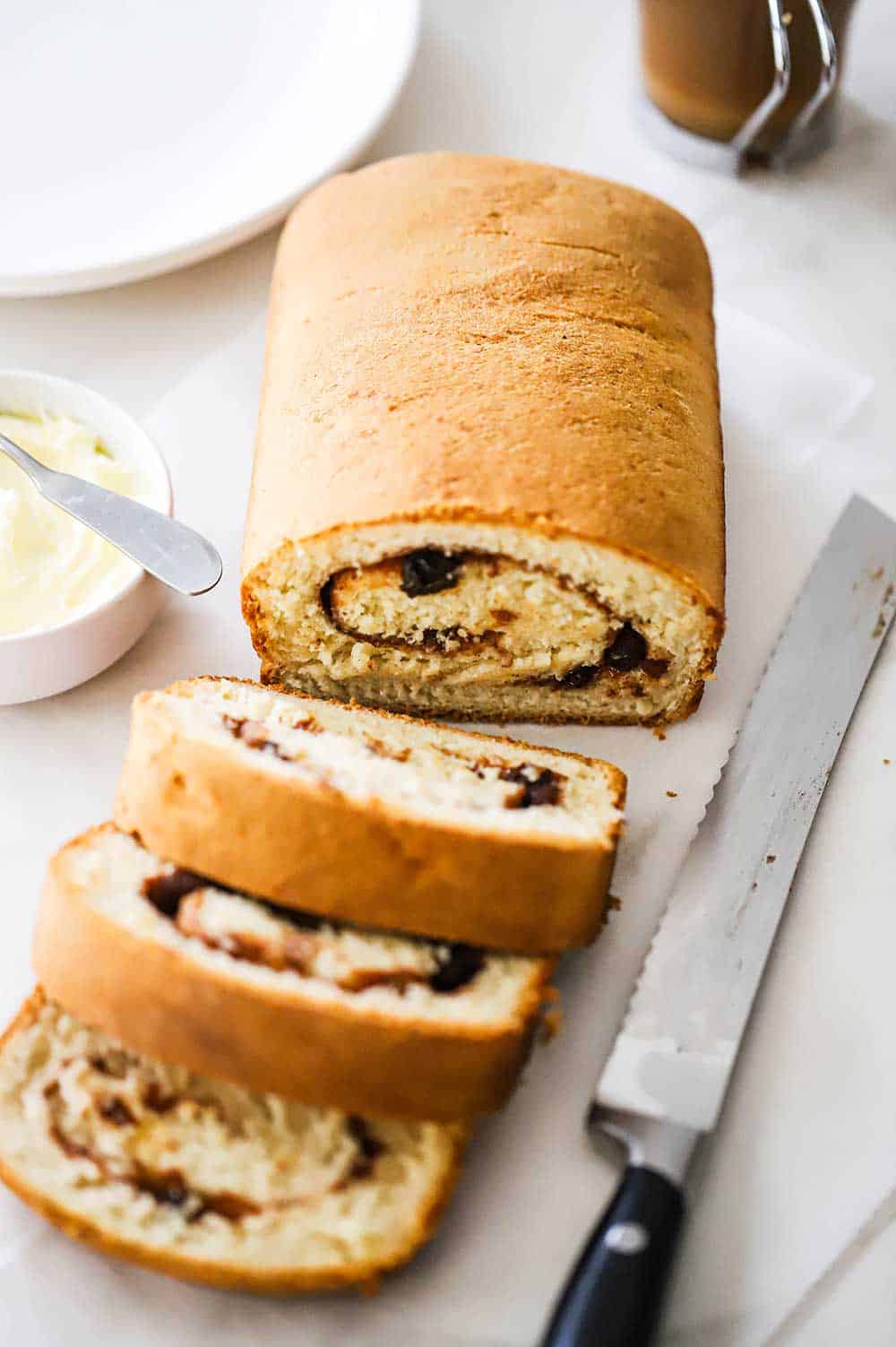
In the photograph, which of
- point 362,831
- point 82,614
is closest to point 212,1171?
point 362,831

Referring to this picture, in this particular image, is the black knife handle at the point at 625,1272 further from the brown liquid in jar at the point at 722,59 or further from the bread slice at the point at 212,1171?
the brown liquid in jar at the point at 722,59

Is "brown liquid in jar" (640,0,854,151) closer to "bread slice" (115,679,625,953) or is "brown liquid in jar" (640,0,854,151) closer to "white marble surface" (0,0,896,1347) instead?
"white marble surface" (0,0,896,1347)

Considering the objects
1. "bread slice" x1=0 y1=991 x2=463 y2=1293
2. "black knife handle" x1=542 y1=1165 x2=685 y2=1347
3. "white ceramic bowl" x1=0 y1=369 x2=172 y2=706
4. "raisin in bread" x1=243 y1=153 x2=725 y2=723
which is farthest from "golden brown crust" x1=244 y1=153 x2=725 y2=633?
"black knife handle" x1=542 y1=1165 x2=685 y2=1347

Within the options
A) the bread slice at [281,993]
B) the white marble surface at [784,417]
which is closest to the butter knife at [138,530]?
the white marble surface at [784,417]

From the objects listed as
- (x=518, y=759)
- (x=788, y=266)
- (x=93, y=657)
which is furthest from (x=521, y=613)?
(x=788, y=266)

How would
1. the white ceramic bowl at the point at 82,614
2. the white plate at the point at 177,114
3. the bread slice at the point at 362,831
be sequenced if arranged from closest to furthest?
the bread slice at the point at 362,831 < the white ceramic bowl at the point at 82,614 < the white plate at the point at 177,114

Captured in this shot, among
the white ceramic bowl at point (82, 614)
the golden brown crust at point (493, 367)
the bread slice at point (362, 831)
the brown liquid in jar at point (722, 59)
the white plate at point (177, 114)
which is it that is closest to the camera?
the bread slice at point (362, 831)
